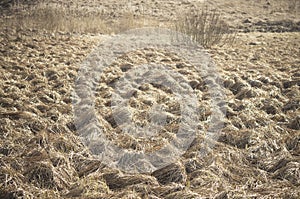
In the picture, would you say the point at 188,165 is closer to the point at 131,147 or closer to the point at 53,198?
the point at 131,147

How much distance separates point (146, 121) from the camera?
4.12 metres

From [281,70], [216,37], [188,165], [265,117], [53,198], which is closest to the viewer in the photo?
[53,198]

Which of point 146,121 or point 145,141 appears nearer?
point 145,141

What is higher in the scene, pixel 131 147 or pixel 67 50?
pixel 67 50

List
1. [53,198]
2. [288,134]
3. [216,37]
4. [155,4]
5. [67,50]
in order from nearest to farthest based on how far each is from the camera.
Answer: [53,198] → [288,134] → [67,50] → [216,37] → [155,4]

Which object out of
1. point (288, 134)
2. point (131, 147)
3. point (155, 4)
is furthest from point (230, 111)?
point (155, 4)

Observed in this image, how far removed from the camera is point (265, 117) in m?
4.28

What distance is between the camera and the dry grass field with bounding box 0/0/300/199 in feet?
9.50

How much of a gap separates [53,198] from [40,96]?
2260 mm

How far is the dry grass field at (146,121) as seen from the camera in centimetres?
289

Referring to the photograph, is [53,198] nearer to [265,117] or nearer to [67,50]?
[265,117]

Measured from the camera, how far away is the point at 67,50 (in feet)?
23.1

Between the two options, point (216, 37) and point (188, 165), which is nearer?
point (188, 165)

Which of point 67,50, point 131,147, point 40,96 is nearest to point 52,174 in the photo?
point 131,147
